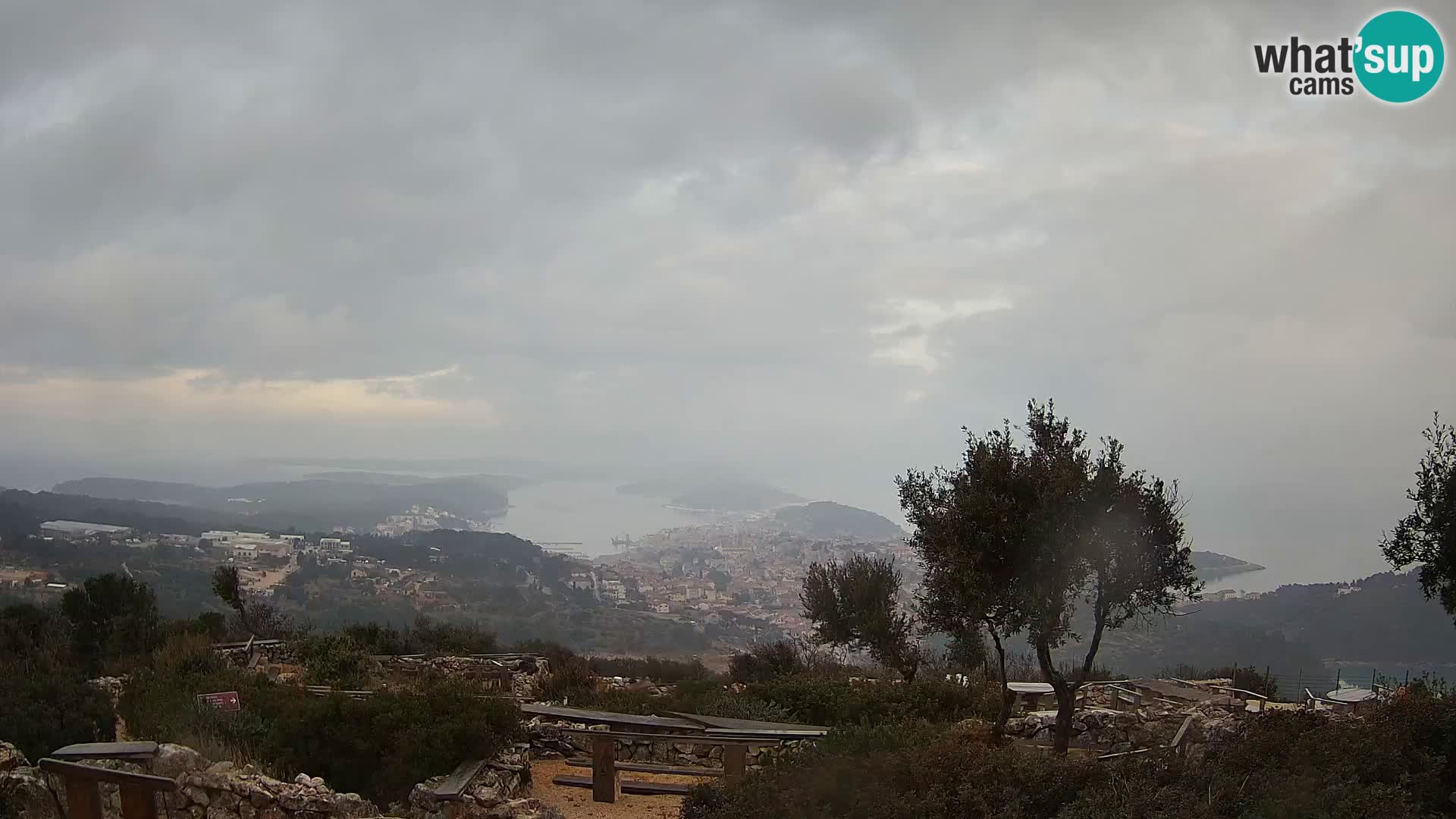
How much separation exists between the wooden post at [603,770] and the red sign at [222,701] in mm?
4529

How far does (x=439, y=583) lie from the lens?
54250 millimetres

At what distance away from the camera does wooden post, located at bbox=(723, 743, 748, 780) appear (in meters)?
8.98

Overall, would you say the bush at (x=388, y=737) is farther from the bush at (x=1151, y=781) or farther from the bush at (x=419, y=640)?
the bush at (x=419, y=640)

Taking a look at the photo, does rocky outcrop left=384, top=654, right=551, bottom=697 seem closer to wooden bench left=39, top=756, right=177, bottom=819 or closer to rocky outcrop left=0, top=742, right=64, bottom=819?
rocky outcrop left=0, top=742, right=64, bottom=819

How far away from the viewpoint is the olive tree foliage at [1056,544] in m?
9.47

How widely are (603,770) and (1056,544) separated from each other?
234 inches

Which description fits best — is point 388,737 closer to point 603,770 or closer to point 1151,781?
point 603,770

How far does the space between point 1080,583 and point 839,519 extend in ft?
249

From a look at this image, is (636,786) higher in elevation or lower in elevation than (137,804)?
lower

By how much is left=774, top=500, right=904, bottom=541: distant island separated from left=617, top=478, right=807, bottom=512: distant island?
2106 cm

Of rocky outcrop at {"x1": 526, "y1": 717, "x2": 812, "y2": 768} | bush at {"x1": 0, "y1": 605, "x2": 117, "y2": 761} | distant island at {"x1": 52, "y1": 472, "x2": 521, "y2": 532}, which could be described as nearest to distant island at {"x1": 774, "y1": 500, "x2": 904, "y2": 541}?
distant island at {"x1": 52, "y1": 472, "x2": 521, "y2": 532}

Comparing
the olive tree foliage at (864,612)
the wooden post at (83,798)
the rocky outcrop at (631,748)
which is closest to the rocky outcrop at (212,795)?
the wooden post at (83,798)

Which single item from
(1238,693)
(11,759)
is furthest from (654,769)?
(1238,693)

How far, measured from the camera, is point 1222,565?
40.1 meters
